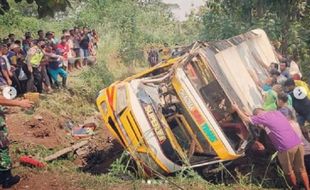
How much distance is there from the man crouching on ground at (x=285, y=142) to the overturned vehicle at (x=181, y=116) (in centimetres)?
39

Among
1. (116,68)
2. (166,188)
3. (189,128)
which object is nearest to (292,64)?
(189,128)

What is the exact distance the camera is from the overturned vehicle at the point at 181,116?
252 inches

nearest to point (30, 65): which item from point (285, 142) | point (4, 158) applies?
point (4, 158)

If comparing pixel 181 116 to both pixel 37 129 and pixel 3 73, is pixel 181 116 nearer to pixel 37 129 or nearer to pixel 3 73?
pixel 37 129

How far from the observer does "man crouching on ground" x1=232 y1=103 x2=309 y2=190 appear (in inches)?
238

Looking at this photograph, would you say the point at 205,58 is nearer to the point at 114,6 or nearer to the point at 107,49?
the point at 107,49

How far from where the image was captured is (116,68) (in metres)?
17.7

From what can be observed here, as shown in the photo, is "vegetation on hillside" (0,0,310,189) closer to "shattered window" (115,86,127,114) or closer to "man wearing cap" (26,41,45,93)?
"man wearing cap" (26,41,45,93)

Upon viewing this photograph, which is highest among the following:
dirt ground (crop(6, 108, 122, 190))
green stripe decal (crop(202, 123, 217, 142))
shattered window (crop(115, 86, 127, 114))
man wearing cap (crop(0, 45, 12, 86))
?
man wearing cap (crop(0, 45, 12, 86))

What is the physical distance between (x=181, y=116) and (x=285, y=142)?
5.10 ft

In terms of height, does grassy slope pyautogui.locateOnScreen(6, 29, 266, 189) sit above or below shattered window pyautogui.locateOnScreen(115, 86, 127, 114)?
below

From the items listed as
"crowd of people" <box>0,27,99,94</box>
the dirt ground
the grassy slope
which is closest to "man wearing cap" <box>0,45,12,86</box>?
"crowd of people" <box>0,27,99,94</box>

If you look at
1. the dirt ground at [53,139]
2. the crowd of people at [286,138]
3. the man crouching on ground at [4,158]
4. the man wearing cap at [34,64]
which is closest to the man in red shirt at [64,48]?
the man wearing cap at [34,64]

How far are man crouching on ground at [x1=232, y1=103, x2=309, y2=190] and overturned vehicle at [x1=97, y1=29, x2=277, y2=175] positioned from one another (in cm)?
39
